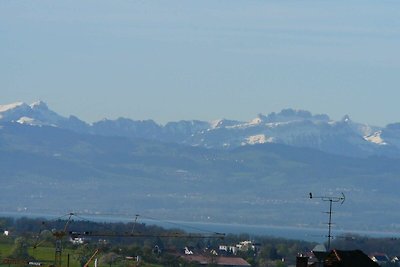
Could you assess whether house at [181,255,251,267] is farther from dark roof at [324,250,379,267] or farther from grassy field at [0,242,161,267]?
dark roof at [324,250,379,267]

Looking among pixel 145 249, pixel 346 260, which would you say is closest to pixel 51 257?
pixel 145 249

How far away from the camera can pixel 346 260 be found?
1768 inches

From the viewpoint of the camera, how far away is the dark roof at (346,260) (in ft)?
143

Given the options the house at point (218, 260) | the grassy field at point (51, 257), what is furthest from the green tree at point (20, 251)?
the house at point (218, 260)

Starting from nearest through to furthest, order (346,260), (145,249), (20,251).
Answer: (346,260) < (20,251) < (145,249)

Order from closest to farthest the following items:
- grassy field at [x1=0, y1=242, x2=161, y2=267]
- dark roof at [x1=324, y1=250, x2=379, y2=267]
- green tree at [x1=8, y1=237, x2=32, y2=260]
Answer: dark roof at [x1=324, y1=250, x2=379, y2=267], grassy field at [x1=0, y1=242, x2=161, y2=267], green tree at [x1=8, y1=237, x2=32, y2=260]

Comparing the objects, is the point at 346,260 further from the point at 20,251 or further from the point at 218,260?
the point at 218,260

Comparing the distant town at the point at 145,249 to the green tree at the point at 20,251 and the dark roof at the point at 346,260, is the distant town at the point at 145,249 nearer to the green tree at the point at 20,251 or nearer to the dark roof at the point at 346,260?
the green tree at the point at 20,251

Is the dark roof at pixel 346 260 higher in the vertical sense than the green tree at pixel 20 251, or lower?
lower

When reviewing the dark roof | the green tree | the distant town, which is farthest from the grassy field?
the dark roof

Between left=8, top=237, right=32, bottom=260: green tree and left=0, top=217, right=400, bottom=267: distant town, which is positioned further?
left=8, top=237, right=32, bottom=260: green tree

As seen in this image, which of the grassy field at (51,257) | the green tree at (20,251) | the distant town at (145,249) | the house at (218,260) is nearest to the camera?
the grassy field at (51,257)

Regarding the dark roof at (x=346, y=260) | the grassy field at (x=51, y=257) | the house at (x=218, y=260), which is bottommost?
the dark roof at (x=346, y=260)

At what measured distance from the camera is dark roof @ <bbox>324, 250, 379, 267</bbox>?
143 ft
